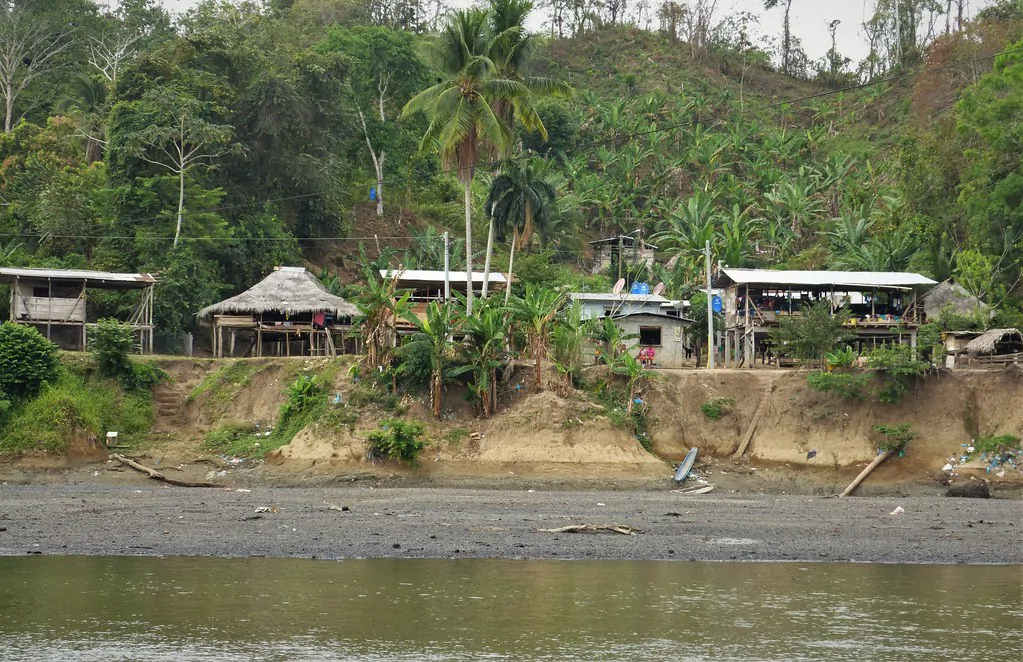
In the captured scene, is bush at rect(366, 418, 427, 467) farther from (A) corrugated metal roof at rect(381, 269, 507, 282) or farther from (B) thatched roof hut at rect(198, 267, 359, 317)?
(A) corrugated metal roof at rect(381, 269, 507, 282)

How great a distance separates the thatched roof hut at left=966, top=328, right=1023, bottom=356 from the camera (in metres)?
39.2

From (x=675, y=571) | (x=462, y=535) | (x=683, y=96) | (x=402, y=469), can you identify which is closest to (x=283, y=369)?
(x=402, y=469)

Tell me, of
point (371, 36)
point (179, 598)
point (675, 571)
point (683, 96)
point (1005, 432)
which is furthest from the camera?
point (683, 96)

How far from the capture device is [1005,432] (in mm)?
35438

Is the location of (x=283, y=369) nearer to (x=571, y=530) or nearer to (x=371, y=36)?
(x=571, y=530)

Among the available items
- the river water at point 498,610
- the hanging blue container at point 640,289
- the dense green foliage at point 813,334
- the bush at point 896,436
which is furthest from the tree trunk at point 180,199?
the bush at point 896,436

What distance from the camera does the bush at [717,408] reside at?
1465 inches

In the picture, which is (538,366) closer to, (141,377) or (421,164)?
(141,377)

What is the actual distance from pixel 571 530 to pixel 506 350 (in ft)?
43.2

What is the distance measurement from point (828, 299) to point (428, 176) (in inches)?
1325

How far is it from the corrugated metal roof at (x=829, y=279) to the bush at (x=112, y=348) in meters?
21.9

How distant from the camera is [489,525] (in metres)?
24.6

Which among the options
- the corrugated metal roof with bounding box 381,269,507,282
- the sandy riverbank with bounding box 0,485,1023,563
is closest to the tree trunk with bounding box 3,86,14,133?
the corrugated metal roof with bounding box 381,269,507,282

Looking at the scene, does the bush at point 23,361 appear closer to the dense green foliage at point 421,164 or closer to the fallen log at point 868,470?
the dense green foliage at point 421,164
